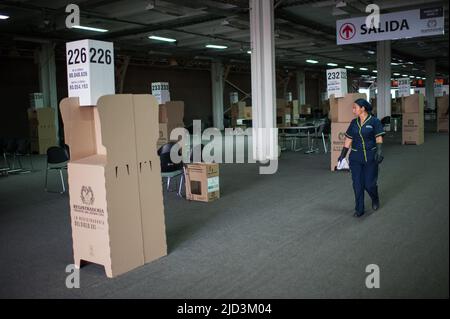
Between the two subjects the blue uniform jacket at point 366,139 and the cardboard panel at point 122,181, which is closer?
the cardboard panel at point 122,181

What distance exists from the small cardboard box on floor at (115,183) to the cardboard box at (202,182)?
7.41 feet

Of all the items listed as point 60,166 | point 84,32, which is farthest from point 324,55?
point 60,166

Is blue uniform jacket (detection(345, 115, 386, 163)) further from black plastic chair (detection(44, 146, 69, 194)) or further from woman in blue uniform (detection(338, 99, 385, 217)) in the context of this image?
black plastic chair (detection(44, 146, 69, 194))

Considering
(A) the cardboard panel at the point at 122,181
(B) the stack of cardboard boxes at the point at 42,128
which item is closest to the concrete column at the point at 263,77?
(A) the cardboard panel at the point at 122,181

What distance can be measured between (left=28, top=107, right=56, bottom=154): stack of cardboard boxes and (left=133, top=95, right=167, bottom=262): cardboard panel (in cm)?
1013

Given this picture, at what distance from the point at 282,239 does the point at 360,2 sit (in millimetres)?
8422

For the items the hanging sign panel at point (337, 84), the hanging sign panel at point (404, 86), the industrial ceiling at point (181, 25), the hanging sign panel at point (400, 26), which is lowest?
the hanging sign panel at point (337, 84)

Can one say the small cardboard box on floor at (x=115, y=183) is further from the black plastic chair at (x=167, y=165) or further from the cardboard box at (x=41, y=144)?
the cardboard box at (x=41, y=144)

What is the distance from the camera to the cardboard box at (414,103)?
40.6ft

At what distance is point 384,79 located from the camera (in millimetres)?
15844

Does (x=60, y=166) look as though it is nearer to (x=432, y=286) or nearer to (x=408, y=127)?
(x=432, y=286)

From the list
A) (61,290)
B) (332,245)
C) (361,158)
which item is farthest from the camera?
(361,158)

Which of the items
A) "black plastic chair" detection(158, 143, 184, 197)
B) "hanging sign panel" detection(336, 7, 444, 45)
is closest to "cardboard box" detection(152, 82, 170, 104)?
"hanging sign panel" detection(336, 7, 444, 45)

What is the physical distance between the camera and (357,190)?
5082mm
